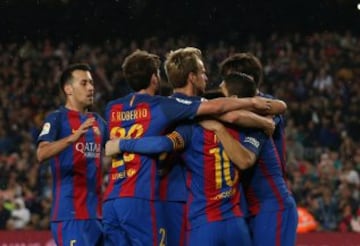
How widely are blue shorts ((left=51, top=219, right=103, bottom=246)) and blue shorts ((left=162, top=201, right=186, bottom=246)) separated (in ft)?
2.54

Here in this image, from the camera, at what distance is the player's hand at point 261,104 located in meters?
6.46

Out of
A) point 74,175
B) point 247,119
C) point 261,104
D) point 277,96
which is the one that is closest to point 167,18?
point 277,96

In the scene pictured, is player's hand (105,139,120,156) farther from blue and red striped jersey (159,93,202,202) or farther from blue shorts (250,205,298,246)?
blue shorts (250,205,298,246)

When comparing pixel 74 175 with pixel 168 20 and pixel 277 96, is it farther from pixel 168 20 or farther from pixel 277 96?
pixel 168 20

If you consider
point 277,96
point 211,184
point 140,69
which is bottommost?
point 277,96

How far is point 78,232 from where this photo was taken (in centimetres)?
738

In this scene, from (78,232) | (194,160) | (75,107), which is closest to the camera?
(194,160)

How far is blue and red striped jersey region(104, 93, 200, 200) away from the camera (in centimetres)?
659

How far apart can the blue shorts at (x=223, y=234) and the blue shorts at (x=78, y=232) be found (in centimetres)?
137

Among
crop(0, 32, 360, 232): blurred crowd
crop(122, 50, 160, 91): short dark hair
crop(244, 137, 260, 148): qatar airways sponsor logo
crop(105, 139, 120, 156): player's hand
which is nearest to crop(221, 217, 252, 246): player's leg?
crop(244, 137, 260, 148): qatar airways sponsor logo

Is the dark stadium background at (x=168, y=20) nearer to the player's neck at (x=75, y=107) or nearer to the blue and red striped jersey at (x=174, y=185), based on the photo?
the player's neck at (x=75, y=107)

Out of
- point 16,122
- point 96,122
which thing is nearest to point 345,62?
point 16,122

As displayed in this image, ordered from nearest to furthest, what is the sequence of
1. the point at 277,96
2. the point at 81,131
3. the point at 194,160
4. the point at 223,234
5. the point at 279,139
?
1. the point at 223,234
2. the point at 194,160
3. the point at 279,139
4. the point at 81,131
5. the point at 277,96

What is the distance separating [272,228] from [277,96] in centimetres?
1234
